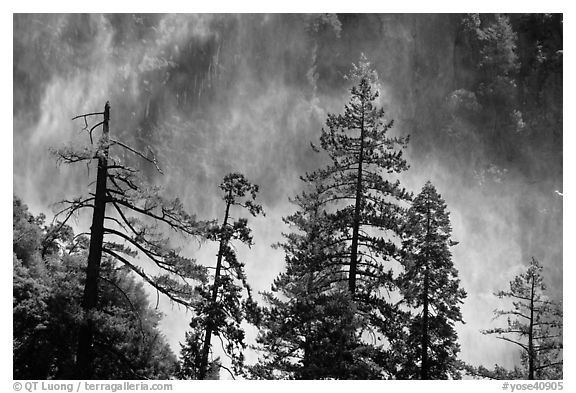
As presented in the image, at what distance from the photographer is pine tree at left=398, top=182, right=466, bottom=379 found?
1334 cm

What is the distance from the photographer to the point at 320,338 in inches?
455

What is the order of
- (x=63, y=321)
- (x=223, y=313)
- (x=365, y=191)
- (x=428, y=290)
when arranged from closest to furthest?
(x=63, y=321) < (x=223, y=313) < (x=365, y=191) < (x=428, y=290)

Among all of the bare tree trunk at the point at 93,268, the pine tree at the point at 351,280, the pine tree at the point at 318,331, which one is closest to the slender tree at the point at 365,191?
the pine tree at the point at 351,280

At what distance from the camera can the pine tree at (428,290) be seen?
43.8 ft

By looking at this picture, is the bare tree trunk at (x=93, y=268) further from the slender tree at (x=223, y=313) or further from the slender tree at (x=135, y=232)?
the slender tree at (x=223, y=313)

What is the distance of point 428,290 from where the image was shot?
14344mm

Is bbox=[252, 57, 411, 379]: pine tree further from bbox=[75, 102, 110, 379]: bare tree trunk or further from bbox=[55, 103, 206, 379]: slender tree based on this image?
bbox=[75, 102, 110, 379]: bare tree trunk

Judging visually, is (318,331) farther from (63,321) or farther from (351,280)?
(63,321)

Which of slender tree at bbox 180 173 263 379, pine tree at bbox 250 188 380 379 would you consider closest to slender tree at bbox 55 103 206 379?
slender tree at bbox 180 173 263 379

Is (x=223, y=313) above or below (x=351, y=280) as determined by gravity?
below

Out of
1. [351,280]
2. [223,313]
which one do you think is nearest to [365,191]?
[351,280]
